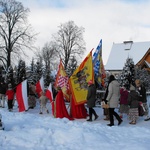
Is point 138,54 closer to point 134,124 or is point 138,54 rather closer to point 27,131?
point 134,124

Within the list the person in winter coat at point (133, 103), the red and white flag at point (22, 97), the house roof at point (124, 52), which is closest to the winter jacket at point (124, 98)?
the person in winter coat at point (133, 103)

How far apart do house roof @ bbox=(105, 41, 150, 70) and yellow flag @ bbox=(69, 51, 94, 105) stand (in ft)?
109

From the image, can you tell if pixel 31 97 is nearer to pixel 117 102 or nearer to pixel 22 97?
pixel 22 97

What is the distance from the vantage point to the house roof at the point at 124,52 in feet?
150

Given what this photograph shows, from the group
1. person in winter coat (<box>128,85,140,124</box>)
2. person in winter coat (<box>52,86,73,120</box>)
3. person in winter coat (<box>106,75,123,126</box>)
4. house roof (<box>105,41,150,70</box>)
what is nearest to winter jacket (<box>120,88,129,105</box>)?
person in winter coat (<box>128,85,140,124</box>)

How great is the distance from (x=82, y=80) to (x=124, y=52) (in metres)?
36.7

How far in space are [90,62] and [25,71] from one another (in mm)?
17910

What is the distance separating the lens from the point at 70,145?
7023 millimetres

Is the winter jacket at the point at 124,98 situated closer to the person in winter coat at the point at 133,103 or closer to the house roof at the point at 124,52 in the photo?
the person in winter coat at the point at 133,103

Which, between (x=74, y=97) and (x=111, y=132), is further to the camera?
(x=74, y=97)

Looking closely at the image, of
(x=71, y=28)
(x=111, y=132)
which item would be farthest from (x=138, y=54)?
(x=111, y=132)

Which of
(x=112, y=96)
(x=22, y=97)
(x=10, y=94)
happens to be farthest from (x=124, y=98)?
(x=10, y=94)

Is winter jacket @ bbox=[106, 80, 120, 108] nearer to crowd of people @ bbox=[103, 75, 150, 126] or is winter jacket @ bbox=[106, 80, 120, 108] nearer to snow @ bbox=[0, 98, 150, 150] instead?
crowd of people @ bbox=[103, 75, 150, 126]

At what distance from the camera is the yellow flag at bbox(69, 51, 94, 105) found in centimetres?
1217
